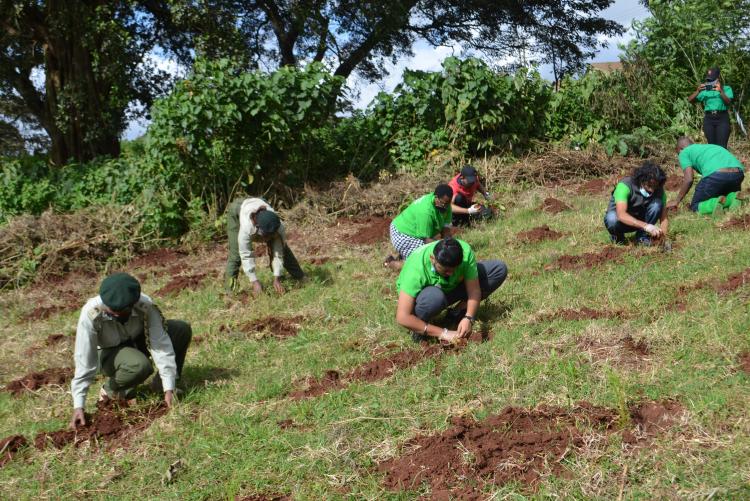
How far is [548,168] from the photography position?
1199 centimetres

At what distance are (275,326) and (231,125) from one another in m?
4.97

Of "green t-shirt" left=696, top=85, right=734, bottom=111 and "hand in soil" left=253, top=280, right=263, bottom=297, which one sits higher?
"green t-shirt" left=696, top=85, right=734, bottom=111

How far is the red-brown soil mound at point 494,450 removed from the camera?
150 inches

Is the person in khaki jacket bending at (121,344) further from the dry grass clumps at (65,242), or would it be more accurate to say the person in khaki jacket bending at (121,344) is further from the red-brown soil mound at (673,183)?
the red-brown soil mound at (673,183)

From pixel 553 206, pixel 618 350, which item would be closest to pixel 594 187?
pixel 553 206

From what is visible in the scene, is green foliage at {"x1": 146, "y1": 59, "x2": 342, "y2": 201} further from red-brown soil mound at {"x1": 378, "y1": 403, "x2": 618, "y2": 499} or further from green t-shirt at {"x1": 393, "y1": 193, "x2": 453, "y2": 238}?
red-brown soil mound at {"x1": 378, "y1": 403, "x2": 618, "y2": 499}

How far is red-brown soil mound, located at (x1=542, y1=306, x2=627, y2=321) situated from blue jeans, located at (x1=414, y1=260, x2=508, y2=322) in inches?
20.7

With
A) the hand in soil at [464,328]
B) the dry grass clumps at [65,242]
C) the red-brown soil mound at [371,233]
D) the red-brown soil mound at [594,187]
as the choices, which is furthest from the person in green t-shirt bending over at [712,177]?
the dry grass clumps at [65,242]

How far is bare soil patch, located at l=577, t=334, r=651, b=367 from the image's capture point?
4.79m

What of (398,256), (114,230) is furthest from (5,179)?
(398,256)

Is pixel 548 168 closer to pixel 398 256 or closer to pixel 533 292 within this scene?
pixel 398 256

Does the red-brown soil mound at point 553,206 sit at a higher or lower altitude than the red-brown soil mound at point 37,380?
higher

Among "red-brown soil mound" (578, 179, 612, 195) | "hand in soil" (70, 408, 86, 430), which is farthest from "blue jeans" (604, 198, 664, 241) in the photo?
"hand in soil" (70, 408, 86, 430)

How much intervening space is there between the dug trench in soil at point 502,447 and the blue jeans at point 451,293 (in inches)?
52.1
